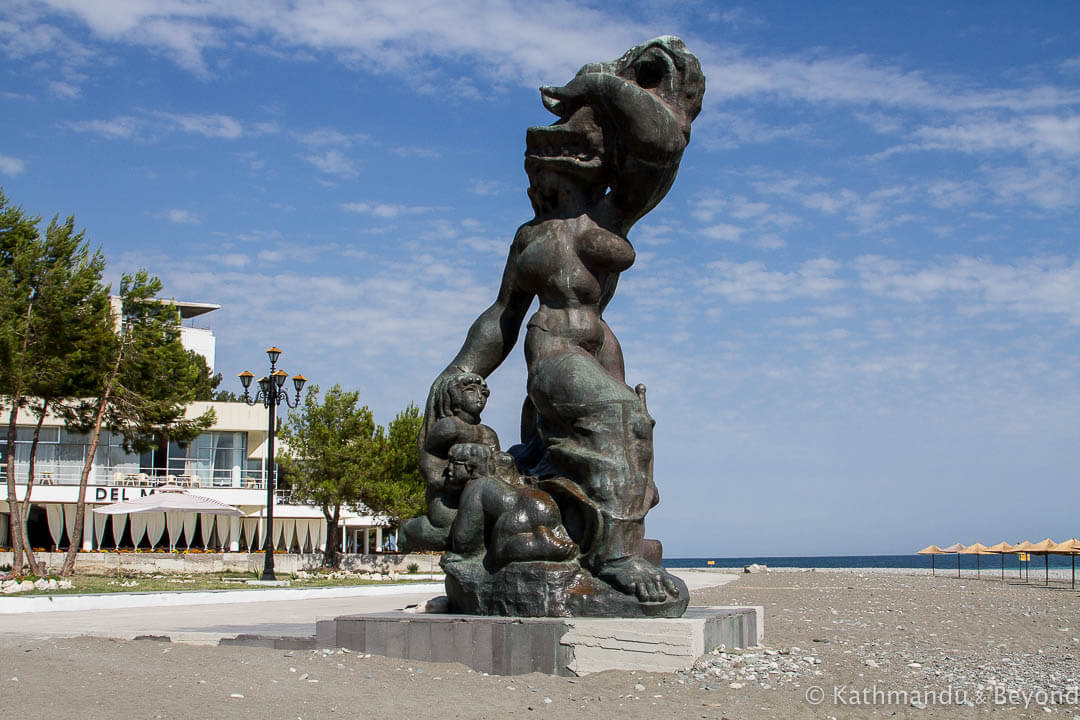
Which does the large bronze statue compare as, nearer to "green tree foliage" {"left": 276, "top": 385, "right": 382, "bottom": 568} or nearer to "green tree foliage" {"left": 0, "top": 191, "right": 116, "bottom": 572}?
"green tree foliage" {"left": 0, "top": 191, "right": 116, "bottom": 572}

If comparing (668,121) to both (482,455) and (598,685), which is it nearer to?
(482,455)

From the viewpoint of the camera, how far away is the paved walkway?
805 centimetres

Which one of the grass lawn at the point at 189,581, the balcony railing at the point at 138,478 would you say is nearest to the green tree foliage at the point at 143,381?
the grass lawn at the point at 189,581

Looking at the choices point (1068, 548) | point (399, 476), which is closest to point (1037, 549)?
point (1068, 548)

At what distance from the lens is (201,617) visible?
11336mm

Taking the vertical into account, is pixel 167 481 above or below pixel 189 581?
above

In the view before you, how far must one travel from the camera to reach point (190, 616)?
11.5m

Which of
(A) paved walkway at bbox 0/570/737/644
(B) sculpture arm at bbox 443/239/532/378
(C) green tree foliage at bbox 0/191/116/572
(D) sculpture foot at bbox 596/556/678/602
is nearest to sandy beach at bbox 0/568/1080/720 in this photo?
(D) sculpture foot at bbox 596/556/678/602

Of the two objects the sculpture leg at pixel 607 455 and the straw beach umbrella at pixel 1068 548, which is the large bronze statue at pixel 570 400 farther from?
the straw beach umbrella at pixel 1068 548

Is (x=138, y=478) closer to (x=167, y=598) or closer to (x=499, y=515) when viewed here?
(x=167, y=598)

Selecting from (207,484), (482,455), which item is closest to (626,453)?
(482,455)

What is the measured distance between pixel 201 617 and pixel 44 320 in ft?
39.2

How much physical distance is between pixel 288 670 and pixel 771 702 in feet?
7.82

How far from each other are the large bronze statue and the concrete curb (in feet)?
28.6
